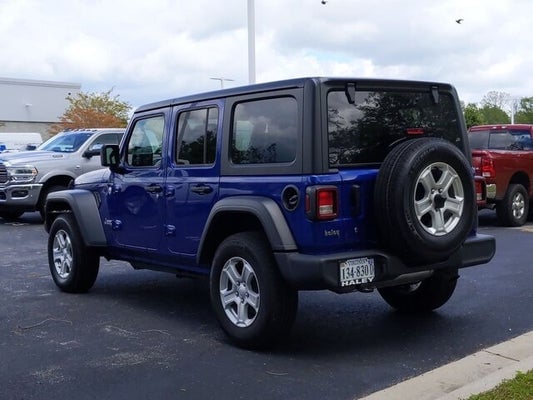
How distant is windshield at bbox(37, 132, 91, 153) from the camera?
14141mm

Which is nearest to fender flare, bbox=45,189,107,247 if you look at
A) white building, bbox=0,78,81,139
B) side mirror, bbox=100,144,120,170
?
side mirror, bbox=100,144,120,170

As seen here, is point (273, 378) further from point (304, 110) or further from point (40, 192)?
point (40, 192)

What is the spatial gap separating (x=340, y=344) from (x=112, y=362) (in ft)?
5.63

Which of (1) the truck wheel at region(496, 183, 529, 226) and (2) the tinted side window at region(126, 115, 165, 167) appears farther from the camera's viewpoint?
(1) the truck wheel at region(496, 183, 529, 226)

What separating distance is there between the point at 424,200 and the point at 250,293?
4.68 feet

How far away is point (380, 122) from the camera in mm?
5246

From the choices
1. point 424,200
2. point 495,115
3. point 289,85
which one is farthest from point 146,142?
point 495,115

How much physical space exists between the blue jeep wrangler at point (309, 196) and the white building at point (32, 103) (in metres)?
50.8

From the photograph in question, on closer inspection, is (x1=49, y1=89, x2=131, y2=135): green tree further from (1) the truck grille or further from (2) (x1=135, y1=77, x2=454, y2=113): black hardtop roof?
(2) (x1=135, y1=77, x2=454, y2=113): black hardtop roof

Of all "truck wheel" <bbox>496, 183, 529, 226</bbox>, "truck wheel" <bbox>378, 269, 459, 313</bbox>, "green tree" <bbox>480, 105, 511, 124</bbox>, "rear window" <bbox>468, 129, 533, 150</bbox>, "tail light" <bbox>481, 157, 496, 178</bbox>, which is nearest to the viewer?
"truck wheel" <bbox>378, 269, 459, 313</bbox>

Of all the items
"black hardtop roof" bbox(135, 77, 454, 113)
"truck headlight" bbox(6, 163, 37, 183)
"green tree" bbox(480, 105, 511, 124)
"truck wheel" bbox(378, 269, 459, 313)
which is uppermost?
"green tree" bbox(480, 105, 511, 124)

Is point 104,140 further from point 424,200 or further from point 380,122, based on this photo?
point 424,200

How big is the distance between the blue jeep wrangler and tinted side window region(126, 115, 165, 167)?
11 centimetres

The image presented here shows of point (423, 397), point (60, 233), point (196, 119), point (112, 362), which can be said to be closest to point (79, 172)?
point (60, 233)
